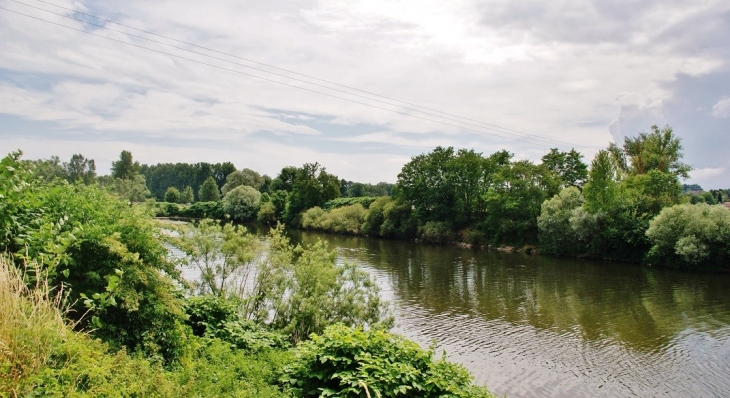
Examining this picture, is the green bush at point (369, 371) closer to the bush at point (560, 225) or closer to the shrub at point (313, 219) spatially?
the bush at point (560, 225)

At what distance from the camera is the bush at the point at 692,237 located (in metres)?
38.2

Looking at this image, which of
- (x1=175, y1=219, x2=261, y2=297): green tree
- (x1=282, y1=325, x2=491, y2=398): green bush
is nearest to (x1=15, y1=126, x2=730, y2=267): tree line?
(x1=175, y1=219, x2=261, y2=297): green tree

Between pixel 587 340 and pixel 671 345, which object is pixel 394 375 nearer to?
pixel 587 340

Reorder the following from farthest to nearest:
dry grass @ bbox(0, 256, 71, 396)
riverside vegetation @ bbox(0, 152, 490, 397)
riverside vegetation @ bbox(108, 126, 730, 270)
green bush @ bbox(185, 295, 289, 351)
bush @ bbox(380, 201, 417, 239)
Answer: bush @ bbox(380, 201, 417, 239), riverside vegetation @ bbox(108, 126, 730, 270), green bush @ bbox(185, 295, 289, 351), riverside vegetation @ bbox(0, 152, 490, 397), dry grass @ bbox(0, 256, 71, 396)

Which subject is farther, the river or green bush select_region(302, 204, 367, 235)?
green bush select_region(302, 204, 367, 235)

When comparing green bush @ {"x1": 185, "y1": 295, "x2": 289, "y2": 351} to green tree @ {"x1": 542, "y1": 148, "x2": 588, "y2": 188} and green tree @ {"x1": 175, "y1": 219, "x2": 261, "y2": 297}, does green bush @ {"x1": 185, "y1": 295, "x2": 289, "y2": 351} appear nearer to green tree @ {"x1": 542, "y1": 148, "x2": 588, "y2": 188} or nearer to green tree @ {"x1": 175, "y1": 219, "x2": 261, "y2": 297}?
green tree @ {"x1": 175, "y1": 219, "x2": 261, "y2": 297}

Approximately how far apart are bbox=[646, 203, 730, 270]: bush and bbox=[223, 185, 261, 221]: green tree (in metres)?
73.7

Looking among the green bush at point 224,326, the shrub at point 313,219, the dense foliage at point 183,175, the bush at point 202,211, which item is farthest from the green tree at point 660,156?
the dense foliage at point 183,175

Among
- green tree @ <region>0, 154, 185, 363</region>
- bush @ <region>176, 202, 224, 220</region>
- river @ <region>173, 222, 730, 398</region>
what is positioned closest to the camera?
green tree @ <region>0, 154, 185, 363</region>

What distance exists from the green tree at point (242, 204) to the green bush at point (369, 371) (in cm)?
9078

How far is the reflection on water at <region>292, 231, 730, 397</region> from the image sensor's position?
55.7 feet

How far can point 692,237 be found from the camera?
3878 cm

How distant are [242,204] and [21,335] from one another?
94.3 metres

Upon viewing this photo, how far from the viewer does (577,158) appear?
67625mm
